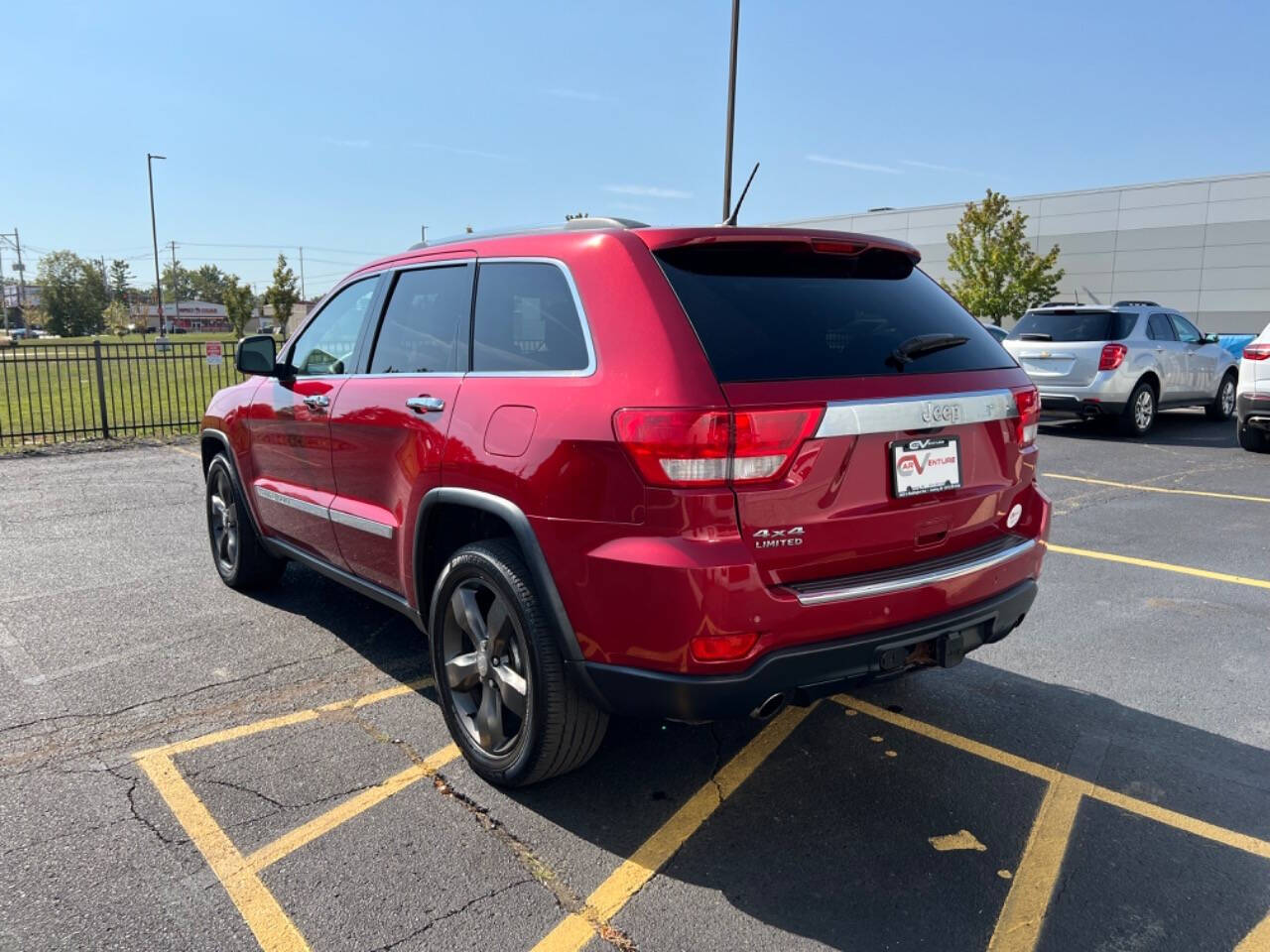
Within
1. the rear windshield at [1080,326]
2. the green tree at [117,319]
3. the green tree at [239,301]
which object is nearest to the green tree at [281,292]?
the green tree at [239,301]

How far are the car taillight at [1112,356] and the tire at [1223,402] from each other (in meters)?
3.47

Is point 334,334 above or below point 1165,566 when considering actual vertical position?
above

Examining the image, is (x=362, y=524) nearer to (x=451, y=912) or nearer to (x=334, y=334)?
(x=334, y=334)

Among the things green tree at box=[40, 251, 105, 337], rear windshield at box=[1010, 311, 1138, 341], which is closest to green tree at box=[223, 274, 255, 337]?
green tree at box=[40, 251, 105, 337]

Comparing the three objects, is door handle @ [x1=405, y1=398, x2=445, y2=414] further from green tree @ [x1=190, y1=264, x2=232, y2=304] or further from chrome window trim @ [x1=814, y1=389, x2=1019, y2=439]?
green tree @ [x1=190, y1=264, x2=232, y2=304]

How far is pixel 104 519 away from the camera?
720cm

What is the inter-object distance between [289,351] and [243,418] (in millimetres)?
533

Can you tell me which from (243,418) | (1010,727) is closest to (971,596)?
(1010,727)

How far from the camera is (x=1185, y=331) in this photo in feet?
43.6

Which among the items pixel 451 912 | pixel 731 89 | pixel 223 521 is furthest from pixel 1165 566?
pixel 731 89

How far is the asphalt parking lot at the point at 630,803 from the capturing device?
2416mm

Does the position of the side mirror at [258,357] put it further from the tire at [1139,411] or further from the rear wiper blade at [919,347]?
the tire at [1139,411]

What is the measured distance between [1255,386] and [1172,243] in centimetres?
2844

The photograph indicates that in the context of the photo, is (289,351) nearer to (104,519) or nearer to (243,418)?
(243,418)
